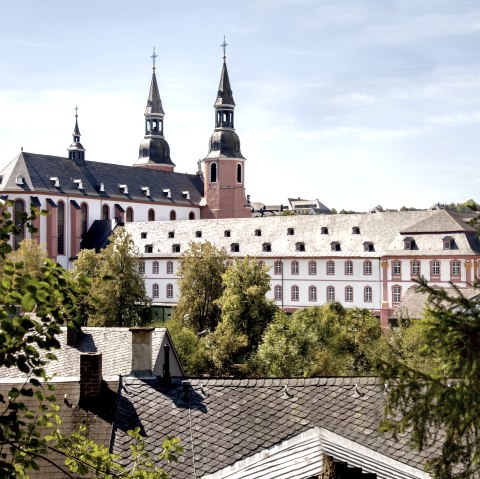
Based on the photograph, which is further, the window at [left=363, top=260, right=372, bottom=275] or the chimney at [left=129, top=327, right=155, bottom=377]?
the window at [left=363, top=260, right=372, bottom=275]

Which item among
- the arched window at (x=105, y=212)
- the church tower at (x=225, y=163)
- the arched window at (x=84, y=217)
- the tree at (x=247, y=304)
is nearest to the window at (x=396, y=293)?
the tree at (x=247, y=304)

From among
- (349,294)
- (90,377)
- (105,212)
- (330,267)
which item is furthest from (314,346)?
(105,212)

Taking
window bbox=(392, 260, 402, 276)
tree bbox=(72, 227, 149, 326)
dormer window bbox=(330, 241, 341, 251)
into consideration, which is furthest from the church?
window bbox=(392, 260, 402, 276)

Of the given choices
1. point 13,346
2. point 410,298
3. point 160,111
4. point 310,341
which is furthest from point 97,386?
point 160,111

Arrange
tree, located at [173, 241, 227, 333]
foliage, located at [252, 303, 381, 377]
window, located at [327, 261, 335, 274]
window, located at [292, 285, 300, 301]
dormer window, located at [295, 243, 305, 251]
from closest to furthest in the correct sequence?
foliage, located at [252, 303, 381, 377] → tree, located at [173, 241, 227, 333] → window, located at [327, 261, 335, 274] → window, located at [292, 285, 300, 301] → dormer window, located at [295, 243, 305, 251]

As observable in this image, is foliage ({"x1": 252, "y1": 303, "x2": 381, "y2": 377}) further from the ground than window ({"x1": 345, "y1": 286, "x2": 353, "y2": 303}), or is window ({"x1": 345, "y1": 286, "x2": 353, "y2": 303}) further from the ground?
window ({"x1": 345, "y1": 286, "x2": 353, "y2": 303})

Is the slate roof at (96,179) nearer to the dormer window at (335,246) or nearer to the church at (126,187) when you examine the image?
the church at (126,187)

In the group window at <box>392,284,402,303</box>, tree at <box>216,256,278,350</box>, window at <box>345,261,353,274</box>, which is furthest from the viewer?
window at <box>345,261,353,274</box>

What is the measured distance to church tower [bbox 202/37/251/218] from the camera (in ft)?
313

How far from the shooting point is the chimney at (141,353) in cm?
1532

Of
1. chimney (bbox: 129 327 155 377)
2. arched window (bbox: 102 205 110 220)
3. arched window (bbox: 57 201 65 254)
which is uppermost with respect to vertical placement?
arched window (bbox: 102 205 110 220)

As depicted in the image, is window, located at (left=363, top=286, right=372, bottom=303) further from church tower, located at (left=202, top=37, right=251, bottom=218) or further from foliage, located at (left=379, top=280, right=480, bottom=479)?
foliage, located at (left=379, top=280, right=480, bottom=479)

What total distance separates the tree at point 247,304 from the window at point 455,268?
1637 centimetres

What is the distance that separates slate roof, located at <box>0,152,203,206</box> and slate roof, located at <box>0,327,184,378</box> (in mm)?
65074
